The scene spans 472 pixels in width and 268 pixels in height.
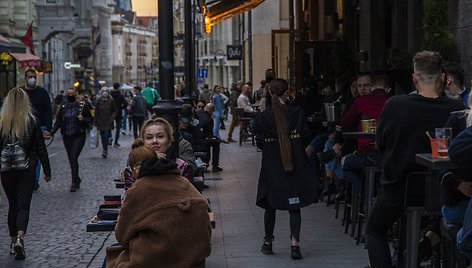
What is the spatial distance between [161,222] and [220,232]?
5854 millimetres

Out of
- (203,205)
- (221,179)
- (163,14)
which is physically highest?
(163,14)

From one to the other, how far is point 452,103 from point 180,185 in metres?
2.43

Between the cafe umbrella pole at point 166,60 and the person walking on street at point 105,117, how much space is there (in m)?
14.7

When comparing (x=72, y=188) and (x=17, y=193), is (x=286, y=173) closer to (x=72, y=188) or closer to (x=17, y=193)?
(x=17, y=193)

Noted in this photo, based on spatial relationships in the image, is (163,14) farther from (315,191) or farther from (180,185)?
(180,185)

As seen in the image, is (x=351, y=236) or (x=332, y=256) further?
(x=351, y=236)

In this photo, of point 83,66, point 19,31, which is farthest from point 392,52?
point 83,66

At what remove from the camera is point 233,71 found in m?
73.6

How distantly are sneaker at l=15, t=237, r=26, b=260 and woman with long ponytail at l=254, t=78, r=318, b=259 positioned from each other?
2.48 meters

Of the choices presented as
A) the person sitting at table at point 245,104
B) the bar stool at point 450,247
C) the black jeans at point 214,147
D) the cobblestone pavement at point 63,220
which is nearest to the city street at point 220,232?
the cobblestone pavement at point 63,220

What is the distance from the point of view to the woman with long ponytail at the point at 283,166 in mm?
8688

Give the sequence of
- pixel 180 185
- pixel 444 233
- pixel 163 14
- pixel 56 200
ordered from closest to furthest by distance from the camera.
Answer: pixel 180 185 < pixel 444 233 < pixel 163 14 < pixel 56 200

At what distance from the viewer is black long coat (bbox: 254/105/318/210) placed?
8.70 metres

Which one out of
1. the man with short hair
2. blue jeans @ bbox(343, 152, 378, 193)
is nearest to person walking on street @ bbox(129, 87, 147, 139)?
blue jeans @ bbox(343, 152, 378, 193)
